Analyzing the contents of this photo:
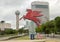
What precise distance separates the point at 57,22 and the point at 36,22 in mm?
25588

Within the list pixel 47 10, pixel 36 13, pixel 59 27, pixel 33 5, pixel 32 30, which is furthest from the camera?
pixel 47 10

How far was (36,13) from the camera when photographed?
3956 cm

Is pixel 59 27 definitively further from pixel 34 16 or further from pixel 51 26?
pixel 34 16

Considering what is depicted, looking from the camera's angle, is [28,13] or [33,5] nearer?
[28,13]

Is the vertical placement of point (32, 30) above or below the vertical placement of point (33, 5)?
below

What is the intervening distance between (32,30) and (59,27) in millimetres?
28030

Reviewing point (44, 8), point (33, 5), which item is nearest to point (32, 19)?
point (33, 5)

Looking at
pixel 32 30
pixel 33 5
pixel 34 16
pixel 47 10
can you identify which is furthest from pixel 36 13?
pixel 47 10

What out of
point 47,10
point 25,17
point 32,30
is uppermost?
point 47,10

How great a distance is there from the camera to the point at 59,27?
6369 cm

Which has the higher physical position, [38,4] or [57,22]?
[38,4]

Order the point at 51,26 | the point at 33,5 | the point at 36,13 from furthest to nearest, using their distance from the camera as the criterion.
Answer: the point at 33,5 → the point at 51,26 → the point at 36,13

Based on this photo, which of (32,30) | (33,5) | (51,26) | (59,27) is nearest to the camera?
(32,30)

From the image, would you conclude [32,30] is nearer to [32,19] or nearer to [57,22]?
[32,19]
